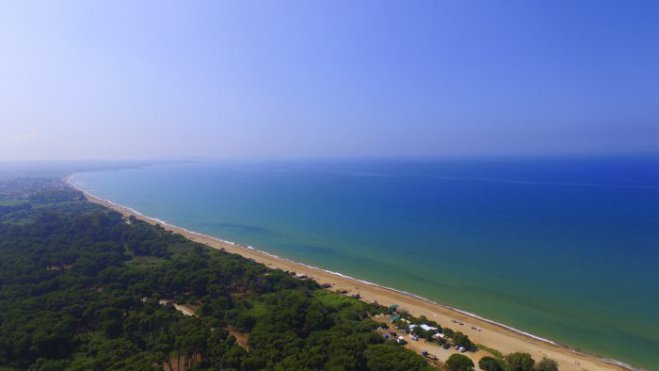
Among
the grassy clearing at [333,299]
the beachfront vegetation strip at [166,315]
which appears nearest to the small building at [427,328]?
the beachfront vegetation strip at [166,315]

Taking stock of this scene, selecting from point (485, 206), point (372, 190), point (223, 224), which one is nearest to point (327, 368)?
point (223, 224)

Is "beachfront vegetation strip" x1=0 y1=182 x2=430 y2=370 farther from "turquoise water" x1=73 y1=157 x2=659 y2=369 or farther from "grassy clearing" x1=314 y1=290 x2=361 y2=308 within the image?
"turquoise water" x1=73 y1=157 x2=659 y2=369

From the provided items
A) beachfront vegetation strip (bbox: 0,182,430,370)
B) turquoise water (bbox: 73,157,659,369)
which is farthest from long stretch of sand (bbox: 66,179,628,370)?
beachfront vegetation strip (bbox: 0,182,430,370)

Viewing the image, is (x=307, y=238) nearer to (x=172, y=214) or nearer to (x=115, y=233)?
(x=115, y=233)

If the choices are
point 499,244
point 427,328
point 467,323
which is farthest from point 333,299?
point 499,244

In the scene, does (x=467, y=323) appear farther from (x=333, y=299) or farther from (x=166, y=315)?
(x=166, y=315)

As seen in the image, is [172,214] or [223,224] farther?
[172,214]

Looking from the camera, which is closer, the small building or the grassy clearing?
the small building
